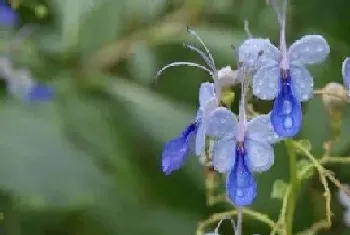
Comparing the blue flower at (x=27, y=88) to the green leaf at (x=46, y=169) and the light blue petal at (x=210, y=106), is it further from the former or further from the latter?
the light blue petal at (x=210, y=106)

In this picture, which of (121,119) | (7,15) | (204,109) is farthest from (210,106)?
(121,119)

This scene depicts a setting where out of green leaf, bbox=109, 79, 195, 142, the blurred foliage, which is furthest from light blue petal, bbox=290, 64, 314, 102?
green leaf, bbox=109, 79, 195, 142

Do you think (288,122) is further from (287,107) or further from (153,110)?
(153,110)

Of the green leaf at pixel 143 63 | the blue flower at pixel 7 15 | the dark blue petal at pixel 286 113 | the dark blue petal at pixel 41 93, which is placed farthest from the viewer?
the green leaf at pixel 143 63

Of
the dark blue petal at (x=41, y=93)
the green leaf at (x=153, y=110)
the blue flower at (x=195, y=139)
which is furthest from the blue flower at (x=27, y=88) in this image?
the blue flower at (x=195, y=139)

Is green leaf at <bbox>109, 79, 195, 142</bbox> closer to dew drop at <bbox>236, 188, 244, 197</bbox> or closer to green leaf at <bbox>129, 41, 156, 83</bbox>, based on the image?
green leaf at <bbox>129, 41, 156, 83</bbox>

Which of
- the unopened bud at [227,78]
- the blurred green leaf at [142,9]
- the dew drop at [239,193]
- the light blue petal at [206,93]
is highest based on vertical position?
the blurred green leaf at [142,9]

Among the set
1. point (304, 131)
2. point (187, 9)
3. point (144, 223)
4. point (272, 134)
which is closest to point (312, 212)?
point (304, 131)
